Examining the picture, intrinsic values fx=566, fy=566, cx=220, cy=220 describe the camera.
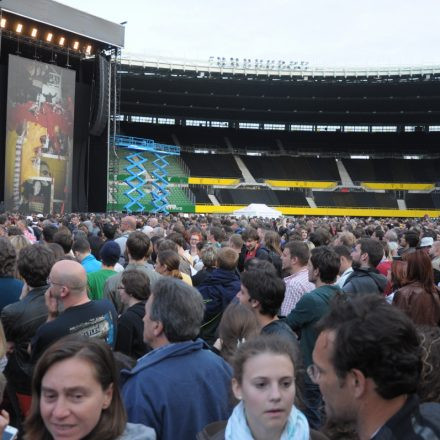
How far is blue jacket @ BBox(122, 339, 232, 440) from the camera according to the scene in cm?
251

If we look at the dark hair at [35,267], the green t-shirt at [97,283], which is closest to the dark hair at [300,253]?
the green t-shirt at [97,283]

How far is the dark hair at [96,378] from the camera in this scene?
2027 mm

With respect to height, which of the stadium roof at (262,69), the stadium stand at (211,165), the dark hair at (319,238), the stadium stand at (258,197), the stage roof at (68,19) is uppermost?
the stadium roof at (262,69)

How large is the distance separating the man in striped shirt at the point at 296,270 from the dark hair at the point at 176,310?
2.50 metres

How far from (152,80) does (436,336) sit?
43805mm

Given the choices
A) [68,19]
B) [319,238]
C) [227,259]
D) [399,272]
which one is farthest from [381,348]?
[68,19]

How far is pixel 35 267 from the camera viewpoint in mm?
4191

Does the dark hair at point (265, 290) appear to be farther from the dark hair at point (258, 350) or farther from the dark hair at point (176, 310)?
the dark hair at point (258, 350)

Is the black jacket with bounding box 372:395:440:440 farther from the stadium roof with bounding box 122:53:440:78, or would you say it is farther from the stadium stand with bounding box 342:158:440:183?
the stadium stand with bounding box 342:158:440:183

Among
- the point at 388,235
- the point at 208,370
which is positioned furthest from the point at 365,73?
the point at 208,370

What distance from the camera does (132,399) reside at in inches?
98.7

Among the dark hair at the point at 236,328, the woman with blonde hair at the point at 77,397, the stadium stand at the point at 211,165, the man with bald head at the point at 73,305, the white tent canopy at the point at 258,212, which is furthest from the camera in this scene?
the stadium stand at the point at 211,165

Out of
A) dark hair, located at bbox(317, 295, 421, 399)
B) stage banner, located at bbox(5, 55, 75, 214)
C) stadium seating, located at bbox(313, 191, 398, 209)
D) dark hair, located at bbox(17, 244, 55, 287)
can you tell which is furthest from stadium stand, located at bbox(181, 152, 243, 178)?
dark hair, located at bbox(317, 295, 421, 399)

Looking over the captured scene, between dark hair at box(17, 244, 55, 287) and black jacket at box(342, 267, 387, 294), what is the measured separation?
8.79 feet
